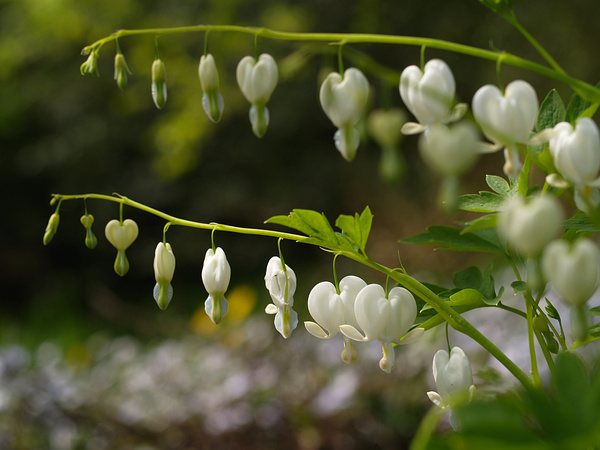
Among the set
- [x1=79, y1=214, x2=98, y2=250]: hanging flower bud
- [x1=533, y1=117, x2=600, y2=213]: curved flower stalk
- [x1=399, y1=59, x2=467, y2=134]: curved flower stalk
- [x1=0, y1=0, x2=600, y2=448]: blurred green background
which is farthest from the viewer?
[x1=0, y1=0, x2=600, y2=448]: blurred green background

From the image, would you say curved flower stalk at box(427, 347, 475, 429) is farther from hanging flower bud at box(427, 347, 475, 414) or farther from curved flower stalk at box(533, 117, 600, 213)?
curved flower stalk at box(533, 117, 600, 213)

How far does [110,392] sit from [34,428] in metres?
0.38

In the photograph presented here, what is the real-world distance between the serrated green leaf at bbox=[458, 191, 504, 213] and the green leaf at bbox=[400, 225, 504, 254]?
44 millimetres

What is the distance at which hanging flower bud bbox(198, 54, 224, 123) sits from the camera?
37.8 inches

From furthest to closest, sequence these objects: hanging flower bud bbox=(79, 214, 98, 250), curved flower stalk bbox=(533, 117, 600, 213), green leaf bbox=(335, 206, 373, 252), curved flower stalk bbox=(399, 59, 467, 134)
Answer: hanging flower bud bbox=(79, 214, 98, 250) < green leaf bbox=(335, 206, 373, 252) < curved flower stalk bbox=(399, 59, 467, 134) < curved flower stalk bbox=(533, 117, 600, 213)

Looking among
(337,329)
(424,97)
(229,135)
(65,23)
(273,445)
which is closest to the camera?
(424,97)

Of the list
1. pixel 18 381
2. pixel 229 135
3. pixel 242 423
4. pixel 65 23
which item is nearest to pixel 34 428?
pixel 18 381

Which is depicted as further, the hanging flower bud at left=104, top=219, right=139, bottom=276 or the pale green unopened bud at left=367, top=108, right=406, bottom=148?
the hanging flower bud at left=104, top=219, right=139, bottom=276

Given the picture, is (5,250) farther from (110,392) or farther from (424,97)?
(424,97)

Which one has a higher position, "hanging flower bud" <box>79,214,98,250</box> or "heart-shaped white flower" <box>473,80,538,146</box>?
"heart-shaped white flower" <box>473,80,538,146</box>

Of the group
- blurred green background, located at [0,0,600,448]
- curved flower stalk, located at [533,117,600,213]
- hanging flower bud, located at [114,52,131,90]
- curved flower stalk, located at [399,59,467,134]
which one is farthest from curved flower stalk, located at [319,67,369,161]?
blurred green background, located at [0,0,600,448]

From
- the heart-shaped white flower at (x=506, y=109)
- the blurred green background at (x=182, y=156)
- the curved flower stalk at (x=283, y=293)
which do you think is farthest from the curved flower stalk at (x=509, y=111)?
the blurred green background at (x=182, y=156)

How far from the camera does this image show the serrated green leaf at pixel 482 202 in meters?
0.88

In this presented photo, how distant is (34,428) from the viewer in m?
2.70
